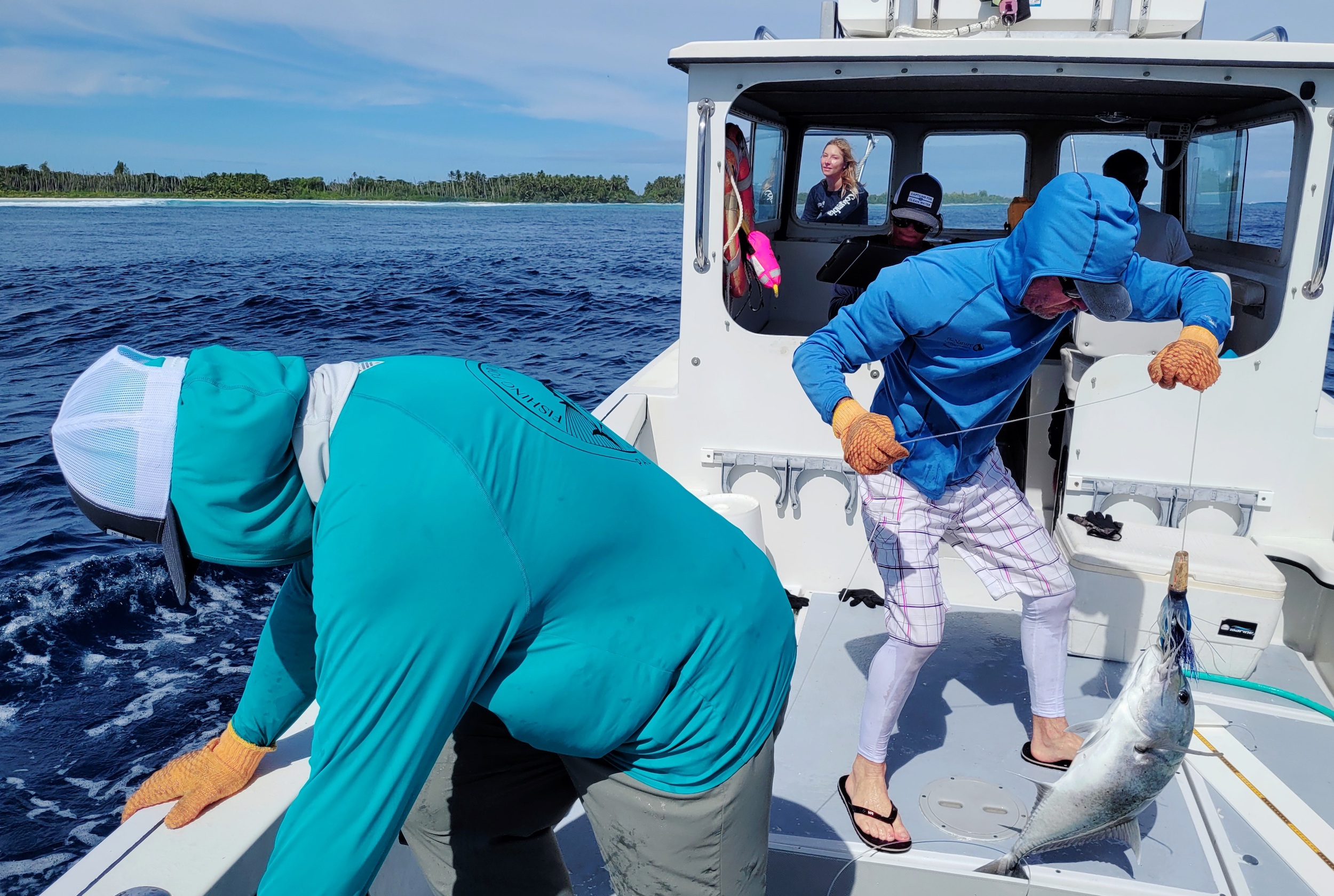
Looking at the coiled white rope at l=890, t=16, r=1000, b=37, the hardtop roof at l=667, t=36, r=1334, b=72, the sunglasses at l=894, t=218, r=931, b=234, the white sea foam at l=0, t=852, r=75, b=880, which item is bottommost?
the white sea foam at l=0, t=852, r=75, b=880

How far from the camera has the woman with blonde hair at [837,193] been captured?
6.02m

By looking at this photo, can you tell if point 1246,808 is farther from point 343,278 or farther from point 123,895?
point 343,278

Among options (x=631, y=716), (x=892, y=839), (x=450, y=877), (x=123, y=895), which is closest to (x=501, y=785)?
(x=450, y=877)

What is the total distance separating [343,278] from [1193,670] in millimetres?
25353

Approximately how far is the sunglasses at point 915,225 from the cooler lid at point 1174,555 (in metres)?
1.69

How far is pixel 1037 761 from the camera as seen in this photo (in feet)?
8.89

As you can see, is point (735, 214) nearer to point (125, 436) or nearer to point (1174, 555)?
point (1174, 555)

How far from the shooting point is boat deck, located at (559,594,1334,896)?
2264 millimetres

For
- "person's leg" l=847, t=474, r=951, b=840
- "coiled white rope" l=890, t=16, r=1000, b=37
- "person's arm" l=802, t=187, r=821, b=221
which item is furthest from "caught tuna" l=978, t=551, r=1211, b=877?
"person's arm" l=802, t=187, r=821, b=221

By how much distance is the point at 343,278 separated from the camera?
2514 cm

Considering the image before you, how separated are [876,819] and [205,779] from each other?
63.4 inches

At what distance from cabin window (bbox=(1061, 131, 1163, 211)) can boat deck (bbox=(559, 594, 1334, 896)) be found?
3281 mm

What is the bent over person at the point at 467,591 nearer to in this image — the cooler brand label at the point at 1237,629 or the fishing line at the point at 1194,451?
the cooler brand label at the point at 1237,629

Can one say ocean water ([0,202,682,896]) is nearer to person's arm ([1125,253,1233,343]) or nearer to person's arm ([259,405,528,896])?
person's arm ([259,405,528,896])
